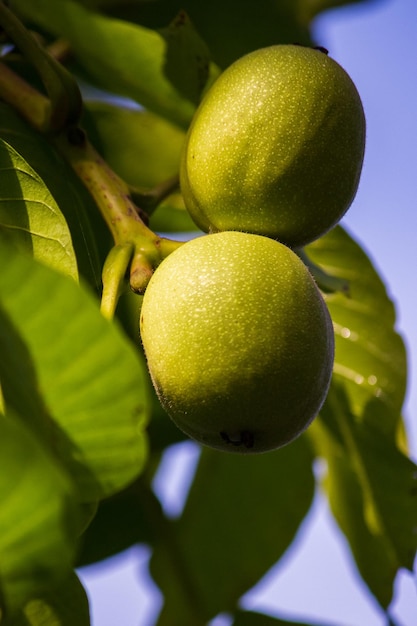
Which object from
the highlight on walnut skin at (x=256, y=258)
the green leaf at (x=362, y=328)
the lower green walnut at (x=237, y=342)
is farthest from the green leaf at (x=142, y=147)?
the lower green walnut at (x=237, y=342)

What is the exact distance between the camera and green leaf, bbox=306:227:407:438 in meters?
1.62

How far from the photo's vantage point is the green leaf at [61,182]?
1137 mm

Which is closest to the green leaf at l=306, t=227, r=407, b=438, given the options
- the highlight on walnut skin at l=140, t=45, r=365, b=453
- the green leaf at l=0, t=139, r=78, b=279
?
the highlight on walnut skin at l=140, t=45, r=365, b=453

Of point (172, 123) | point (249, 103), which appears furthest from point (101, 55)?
point (249, 103)

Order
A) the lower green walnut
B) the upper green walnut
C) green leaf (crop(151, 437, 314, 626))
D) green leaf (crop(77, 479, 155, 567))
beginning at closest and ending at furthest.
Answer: the lower green walnut
the upper green walnut
green leaf (crop(77, 479, 155, 567))
green leaf (crop(151, 437, 314, 626))

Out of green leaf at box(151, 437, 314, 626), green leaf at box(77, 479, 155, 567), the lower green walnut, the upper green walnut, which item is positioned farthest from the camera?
green leaf at box(151, 437, 314, 626)

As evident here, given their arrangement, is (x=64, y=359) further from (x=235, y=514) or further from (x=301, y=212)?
(x=235, y=514)

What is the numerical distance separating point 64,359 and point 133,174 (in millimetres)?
816

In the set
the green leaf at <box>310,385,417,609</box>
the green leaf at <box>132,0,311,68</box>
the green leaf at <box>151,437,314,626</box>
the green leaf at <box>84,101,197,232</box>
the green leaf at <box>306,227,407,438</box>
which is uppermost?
the green leaf at <box>132,0,311,68</box>

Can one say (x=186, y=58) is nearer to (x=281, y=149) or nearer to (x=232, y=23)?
(x=232, y=23)

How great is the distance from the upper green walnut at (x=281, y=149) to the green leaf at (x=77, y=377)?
33 centimetres

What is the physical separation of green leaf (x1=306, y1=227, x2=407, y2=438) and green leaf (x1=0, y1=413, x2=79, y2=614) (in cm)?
90

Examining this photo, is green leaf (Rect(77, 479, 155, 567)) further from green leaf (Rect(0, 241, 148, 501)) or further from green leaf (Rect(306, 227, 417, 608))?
green leaf (Rect(0, 241, 148, 501))

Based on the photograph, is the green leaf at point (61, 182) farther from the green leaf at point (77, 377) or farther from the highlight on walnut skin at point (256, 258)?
the green leaf at point (77, 377)
